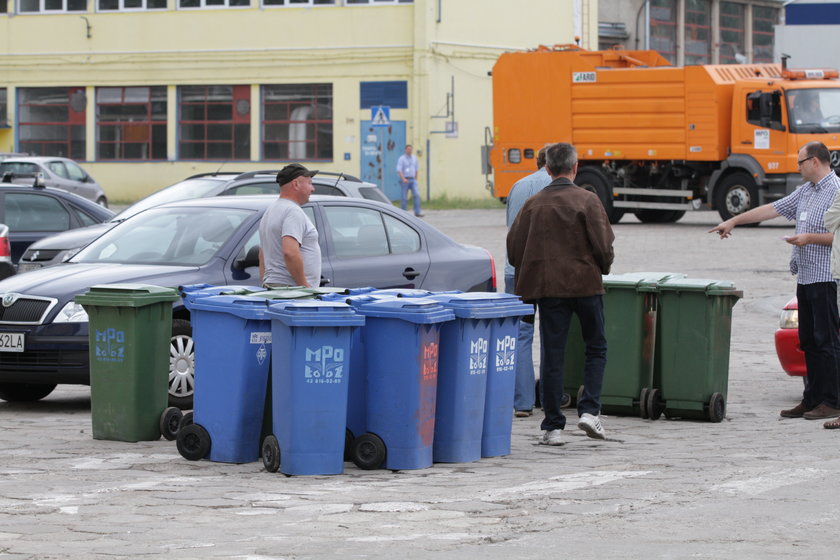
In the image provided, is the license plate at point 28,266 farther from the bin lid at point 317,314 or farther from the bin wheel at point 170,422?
the bin lid at point 317,314

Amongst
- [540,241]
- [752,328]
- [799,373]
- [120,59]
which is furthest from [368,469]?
[120,59]

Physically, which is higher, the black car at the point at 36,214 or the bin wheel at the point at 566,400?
the black car at the point at 36,214

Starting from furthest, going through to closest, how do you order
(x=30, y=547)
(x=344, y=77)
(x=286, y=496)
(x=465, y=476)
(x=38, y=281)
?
(x=344, y=77)
(x=38, y=281)
(x=465, y=476)
(x=286, y=496)
(x=30, y=547)

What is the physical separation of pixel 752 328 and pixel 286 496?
975 centimetres

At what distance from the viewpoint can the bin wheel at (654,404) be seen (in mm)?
10352

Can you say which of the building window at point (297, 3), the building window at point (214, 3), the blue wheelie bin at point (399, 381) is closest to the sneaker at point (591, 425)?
the blue wheelie bin at point (399, 381)

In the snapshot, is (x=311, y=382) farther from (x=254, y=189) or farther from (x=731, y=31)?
(x=731, y=31)

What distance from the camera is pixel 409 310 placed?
8047 millimetres

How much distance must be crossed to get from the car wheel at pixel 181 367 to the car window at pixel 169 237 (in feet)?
2.10

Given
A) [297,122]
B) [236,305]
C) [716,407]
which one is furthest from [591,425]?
[297,122]

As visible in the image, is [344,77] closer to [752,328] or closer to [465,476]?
[752,328]

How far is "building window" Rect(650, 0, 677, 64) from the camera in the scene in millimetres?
55625

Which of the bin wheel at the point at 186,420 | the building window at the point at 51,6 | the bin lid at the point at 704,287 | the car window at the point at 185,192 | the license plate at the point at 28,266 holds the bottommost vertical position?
the bin wheel at the point at 186,420

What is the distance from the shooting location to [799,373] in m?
11.1
